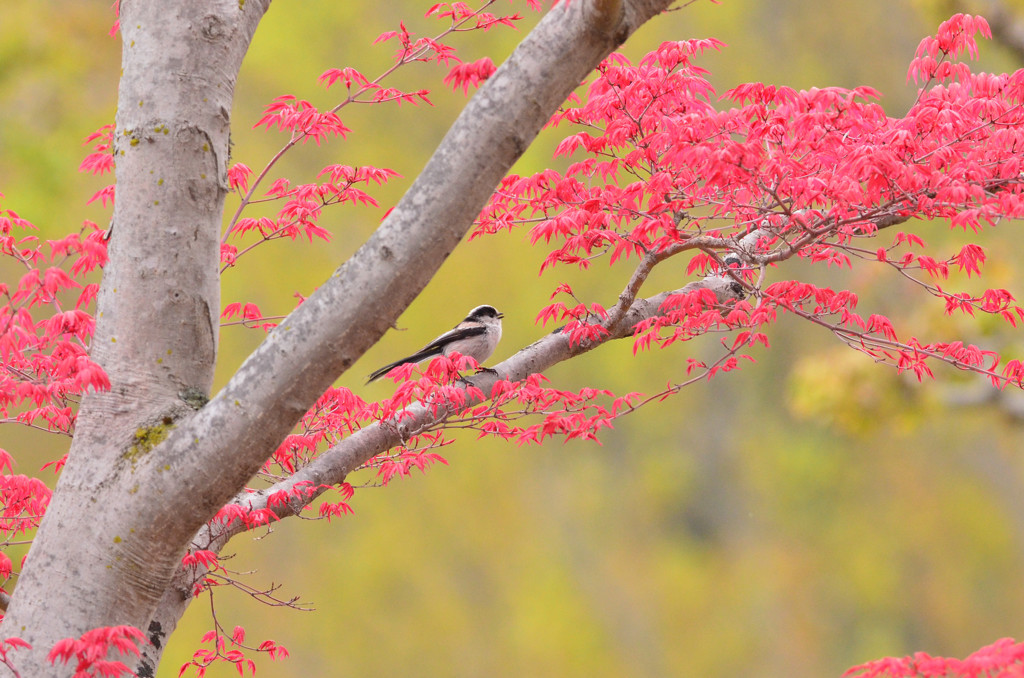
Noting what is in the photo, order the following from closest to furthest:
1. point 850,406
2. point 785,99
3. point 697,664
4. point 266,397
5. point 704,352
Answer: point 266,397 → point 785,99 → point 850,406 → point 697,664 → point 704,352

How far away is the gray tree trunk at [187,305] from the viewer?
2285 mm

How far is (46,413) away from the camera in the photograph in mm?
3459

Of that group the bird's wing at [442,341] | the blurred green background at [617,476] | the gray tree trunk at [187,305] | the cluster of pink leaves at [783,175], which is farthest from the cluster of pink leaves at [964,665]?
the blurred green background at [617,476]

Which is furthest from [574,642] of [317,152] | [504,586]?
[317,152]

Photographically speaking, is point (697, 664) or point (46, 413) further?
point (697, 664)

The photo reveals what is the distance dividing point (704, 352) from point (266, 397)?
12082mm

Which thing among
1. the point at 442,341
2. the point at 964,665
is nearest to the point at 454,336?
the point at 442,341

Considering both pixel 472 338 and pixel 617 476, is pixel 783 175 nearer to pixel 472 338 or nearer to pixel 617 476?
pixel 472 338

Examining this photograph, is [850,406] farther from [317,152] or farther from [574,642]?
[317,152]

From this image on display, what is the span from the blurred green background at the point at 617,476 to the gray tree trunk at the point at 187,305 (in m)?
6.86

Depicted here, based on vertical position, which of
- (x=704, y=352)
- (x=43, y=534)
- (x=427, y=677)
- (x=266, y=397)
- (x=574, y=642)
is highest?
(x=704, y=352)

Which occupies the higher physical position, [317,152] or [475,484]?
[317,152]

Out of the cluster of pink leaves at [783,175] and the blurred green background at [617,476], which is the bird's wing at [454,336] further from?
the blurred green background at [617,476]

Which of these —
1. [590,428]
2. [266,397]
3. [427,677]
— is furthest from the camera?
[427,677]
